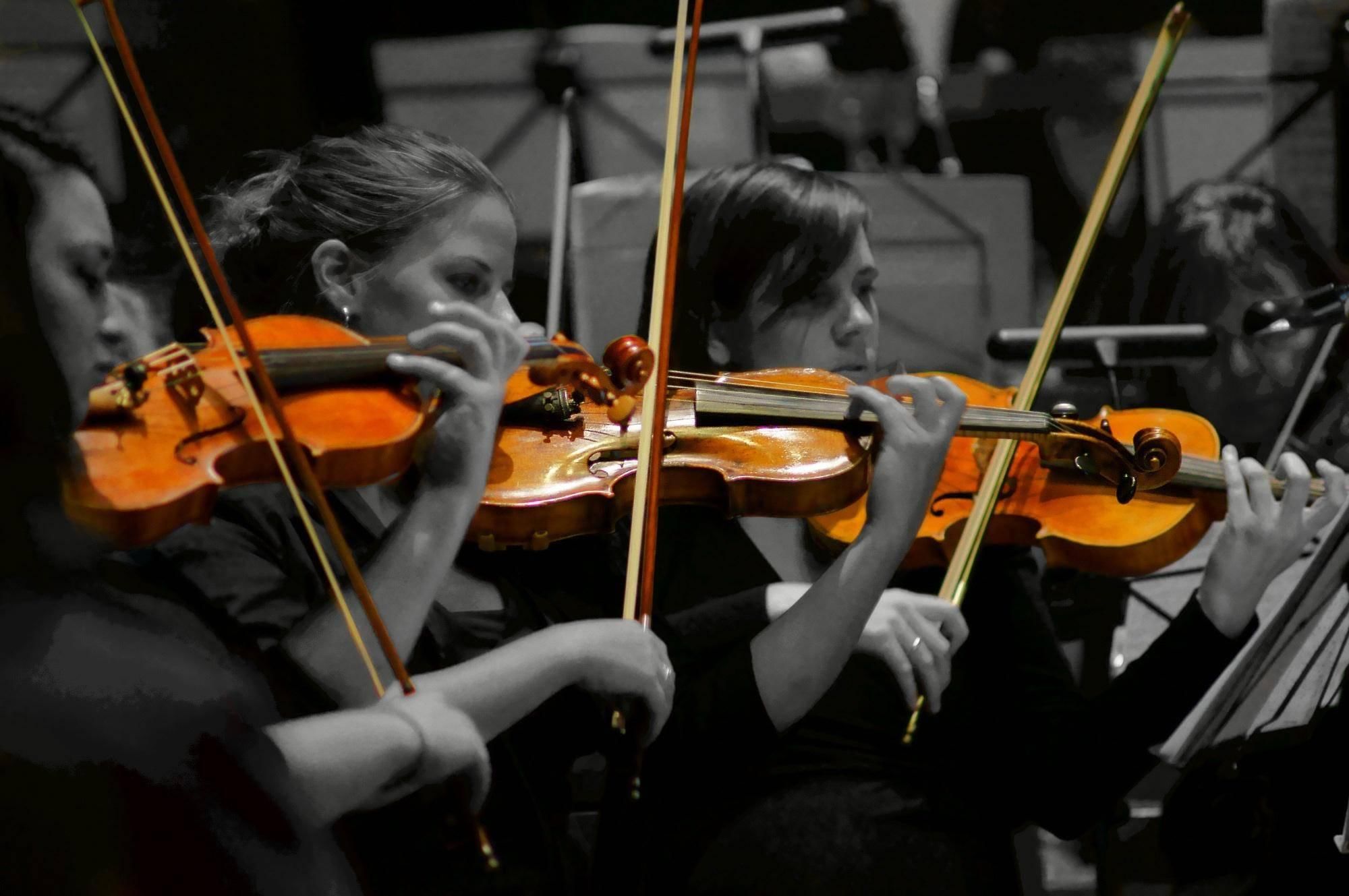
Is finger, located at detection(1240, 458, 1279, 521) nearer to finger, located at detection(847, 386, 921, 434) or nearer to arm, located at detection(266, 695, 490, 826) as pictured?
finger, located at detection(847, 386, 921, 434)

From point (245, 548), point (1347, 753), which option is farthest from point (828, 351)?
point (1347, 753)

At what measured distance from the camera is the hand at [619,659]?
49.7 inches

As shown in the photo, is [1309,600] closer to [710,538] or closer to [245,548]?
[710,538]

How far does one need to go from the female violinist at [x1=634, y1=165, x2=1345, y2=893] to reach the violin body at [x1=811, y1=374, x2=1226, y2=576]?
0.07 m

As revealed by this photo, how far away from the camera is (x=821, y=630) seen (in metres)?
1.38

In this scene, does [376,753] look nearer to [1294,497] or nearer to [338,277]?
[338,277]

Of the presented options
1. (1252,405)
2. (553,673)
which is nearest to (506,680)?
(553,673)

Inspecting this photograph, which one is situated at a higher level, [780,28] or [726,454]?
[780,28]

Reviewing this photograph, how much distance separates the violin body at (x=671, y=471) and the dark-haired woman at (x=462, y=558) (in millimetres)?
48

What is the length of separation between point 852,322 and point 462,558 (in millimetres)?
540

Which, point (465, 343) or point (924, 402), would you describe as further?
point (924, 402)

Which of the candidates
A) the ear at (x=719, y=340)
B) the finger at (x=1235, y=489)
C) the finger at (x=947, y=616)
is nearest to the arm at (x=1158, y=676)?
the finger at (x=1235, y=489)

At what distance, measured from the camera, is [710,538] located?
149cm

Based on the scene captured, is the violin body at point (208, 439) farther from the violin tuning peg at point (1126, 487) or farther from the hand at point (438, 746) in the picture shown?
the violin tuning peg at point (1126, 487)
